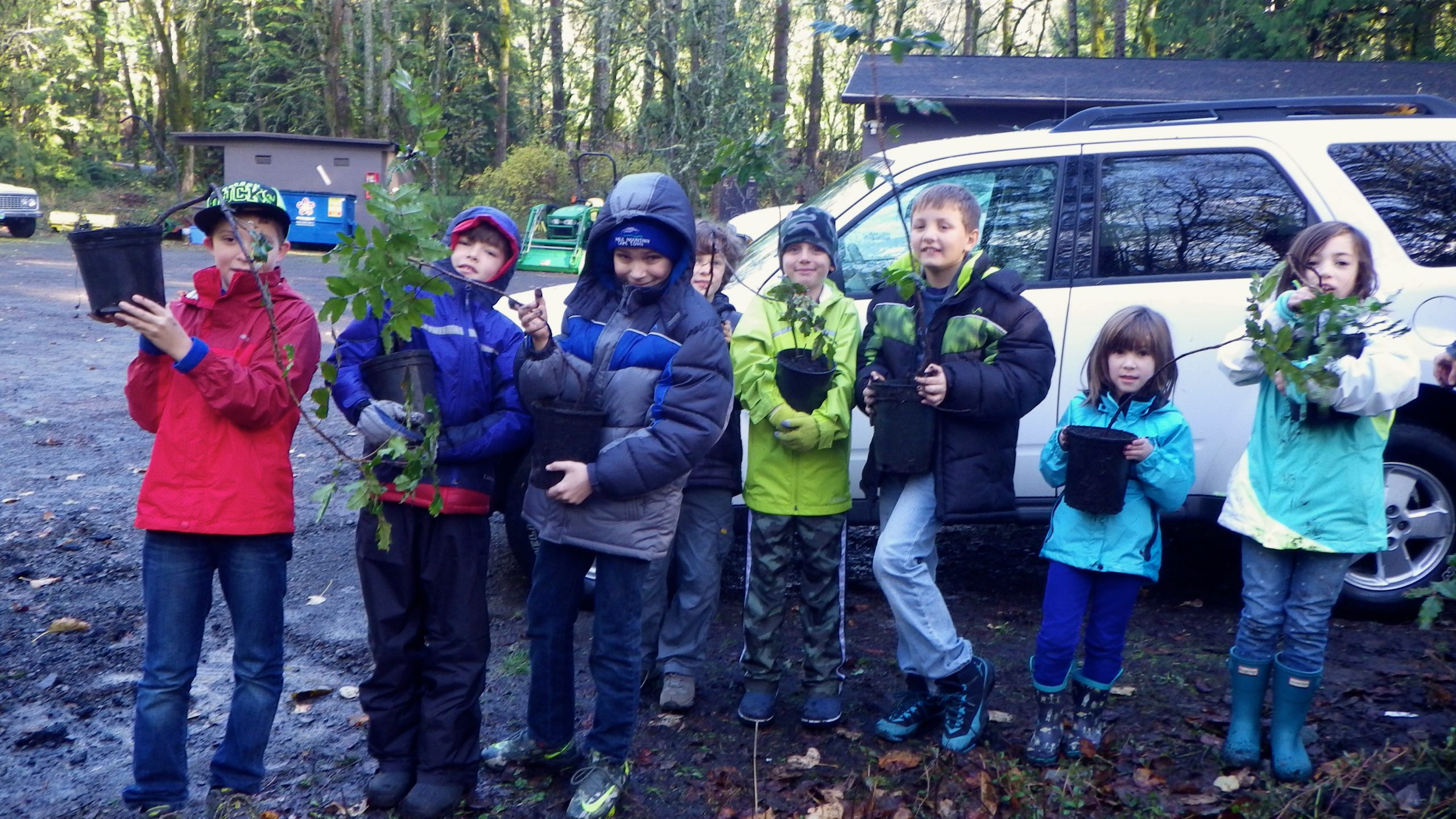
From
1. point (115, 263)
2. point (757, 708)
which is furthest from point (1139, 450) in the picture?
point (115, 263)

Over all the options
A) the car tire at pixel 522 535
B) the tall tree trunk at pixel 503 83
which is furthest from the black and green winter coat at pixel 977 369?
the tall tree trunk at pixel 503 83

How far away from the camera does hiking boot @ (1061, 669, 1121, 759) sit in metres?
3.91

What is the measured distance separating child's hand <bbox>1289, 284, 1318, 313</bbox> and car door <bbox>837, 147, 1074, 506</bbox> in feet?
4.75

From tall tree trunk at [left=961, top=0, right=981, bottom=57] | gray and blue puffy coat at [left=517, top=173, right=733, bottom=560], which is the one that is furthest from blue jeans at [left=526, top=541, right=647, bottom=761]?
tall tree trunk at [left=961, top=0, right=981, bottom=57]

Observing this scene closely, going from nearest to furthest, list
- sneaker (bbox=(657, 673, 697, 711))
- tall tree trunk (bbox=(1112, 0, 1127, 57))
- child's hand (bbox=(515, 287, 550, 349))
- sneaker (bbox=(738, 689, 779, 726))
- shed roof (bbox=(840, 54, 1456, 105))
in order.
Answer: child's hand (bbox=(515, 287, 550, 349))
sneaker (bbox=(738, 689, 779, 726))
sneaker (bbox=(657, 673, 697, 711))
shed roof (bbox=(840, 54, 1456, 105))
tall tree trunk (bbox=(1112, 0, 1127, 57))

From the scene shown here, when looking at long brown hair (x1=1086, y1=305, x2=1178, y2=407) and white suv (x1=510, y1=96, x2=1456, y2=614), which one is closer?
long brown hair (x1=1086, y1=305, x2=1178, y2=407)

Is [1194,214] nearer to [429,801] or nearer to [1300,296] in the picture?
[1300,296]

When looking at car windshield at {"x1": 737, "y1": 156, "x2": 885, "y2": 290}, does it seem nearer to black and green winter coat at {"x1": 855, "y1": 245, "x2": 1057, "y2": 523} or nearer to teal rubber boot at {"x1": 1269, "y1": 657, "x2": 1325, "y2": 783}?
black and green winter coat at {"x1": 855, "y1": 245, "x2": 1057, "y2": 523}

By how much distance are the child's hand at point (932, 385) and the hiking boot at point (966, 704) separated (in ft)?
3.01

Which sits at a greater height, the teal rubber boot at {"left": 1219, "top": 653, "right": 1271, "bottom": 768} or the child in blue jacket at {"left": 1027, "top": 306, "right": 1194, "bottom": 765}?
the child in blue jacket at {"left": 1027, "top": 306, "right": 1194, "bottom": 765}

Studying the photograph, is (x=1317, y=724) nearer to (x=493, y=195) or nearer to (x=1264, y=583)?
(x=1264, y=583)

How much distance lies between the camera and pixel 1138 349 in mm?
3832

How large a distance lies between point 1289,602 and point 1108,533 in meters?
0.60

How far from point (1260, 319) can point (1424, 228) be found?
2.06 meters
